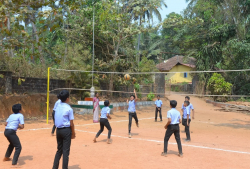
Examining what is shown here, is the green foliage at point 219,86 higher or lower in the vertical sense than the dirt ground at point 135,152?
higher

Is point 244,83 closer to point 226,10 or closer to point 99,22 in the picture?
point 226,10

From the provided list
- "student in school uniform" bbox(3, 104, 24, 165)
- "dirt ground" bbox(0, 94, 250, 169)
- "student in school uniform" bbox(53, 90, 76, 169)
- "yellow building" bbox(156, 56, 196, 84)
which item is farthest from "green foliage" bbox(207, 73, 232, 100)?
"student in school uniform" bbox(53, 90, 76, 169)

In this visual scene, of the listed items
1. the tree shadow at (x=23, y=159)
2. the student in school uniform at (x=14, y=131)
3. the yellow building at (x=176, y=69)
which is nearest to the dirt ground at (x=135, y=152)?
the tree shadow at (x=23, y=159)

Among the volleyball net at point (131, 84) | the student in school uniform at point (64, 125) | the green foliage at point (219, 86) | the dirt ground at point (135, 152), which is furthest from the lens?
the green foliage at point (219, 86)

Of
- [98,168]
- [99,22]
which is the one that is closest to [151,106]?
[99,22]

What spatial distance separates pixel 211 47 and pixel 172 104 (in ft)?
71.2

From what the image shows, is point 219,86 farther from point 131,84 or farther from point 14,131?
point 14,131

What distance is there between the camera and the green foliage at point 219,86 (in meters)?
22.7

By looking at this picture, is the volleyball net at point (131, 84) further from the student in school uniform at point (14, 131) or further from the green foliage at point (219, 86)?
the student in school uniform at point (14, 131)

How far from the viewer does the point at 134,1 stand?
742 inches

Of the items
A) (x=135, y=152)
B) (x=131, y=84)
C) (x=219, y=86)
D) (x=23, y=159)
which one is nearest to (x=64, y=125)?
(x=23, y=159)

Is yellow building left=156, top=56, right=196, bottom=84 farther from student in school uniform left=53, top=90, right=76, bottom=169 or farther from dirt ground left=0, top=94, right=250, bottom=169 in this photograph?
student in school uniform left=53, top=90, right=76, bottom=169

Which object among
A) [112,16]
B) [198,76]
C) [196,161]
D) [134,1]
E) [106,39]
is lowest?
[196,161]

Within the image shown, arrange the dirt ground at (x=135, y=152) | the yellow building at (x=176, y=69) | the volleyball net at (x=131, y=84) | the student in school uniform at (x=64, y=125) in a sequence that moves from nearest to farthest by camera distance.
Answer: the student in school uniform at (x=64, y=125)
the dirt ground at (x=135, y=152)
the volleyball net at (x=131, y=84)
the yellow building at (x=176, y=69)
